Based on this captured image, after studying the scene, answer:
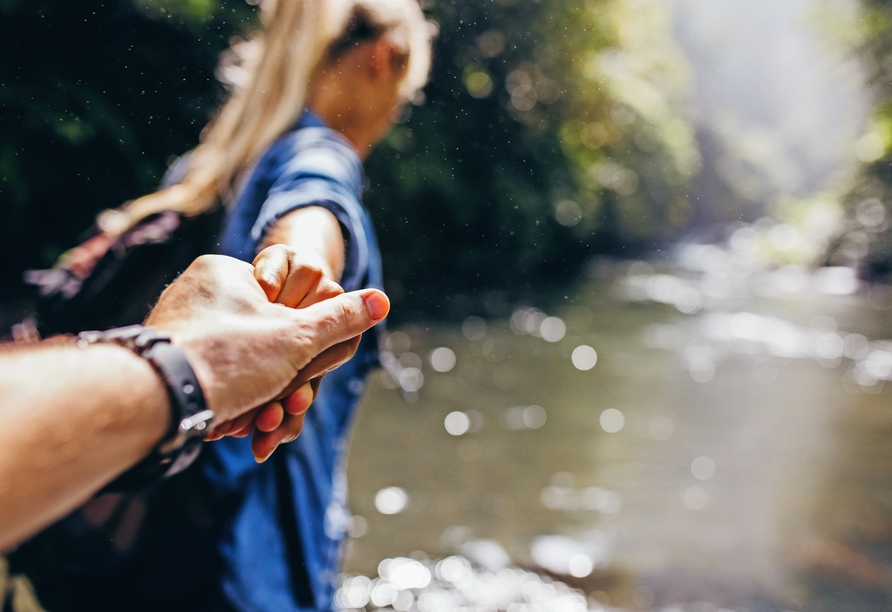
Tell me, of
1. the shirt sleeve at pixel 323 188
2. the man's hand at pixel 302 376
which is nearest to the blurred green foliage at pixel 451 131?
the shirt sleeve at pixel 323 188

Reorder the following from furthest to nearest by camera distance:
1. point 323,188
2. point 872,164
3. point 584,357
Answer: point 872,164 → point 584,357 → point 323,188

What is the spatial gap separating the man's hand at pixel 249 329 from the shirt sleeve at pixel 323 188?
0.26m

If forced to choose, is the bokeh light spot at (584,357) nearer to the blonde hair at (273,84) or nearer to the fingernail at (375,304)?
the blonde hair at (273,84)

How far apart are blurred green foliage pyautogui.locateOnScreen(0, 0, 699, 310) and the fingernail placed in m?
1.26

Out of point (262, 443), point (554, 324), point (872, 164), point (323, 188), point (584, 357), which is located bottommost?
point (584, 357)

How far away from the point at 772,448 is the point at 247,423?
221 inches

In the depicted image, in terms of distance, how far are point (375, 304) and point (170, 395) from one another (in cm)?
18

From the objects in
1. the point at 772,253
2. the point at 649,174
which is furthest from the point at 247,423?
the point at 649,174

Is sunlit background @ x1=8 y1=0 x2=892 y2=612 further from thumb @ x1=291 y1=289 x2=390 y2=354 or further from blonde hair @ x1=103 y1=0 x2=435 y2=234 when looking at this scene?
thumb @ x1=291 y1=289 x2=390 y2=354

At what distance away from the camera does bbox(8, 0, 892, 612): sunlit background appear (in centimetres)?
260

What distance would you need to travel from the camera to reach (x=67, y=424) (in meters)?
0.40

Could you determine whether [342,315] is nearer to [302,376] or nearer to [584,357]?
[302,376]

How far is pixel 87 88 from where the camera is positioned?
8.20 feet

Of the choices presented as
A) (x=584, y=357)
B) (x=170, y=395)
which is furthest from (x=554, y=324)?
(x=170, y=395)
